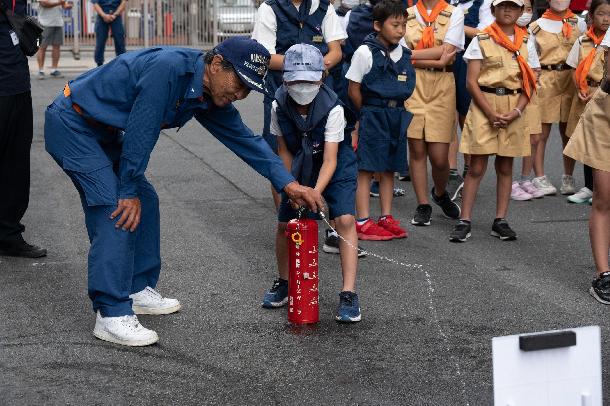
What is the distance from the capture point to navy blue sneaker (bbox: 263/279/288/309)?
636cm

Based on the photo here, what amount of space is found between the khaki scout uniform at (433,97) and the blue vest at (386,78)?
0.50m

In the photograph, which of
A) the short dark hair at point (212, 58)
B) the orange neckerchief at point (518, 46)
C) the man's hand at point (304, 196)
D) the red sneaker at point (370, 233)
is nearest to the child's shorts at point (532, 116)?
the orange neckerchief at point (518, 46)

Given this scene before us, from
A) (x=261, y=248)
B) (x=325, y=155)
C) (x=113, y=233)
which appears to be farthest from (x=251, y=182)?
(x=113, y=233)

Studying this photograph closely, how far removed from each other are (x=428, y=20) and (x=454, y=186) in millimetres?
1926

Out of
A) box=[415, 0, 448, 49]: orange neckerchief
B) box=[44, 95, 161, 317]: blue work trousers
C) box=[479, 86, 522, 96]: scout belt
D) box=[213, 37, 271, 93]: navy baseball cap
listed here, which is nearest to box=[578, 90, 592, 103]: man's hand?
box=[479, 86, 522, 96]: scout belt

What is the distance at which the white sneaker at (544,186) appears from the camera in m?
9.78

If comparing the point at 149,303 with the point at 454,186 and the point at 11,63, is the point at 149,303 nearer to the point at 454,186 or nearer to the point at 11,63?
the point at 11,63

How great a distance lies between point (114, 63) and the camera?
5535 mm

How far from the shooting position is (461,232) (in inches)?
318

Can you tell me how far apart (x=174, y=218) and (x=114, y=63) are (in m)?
3.28

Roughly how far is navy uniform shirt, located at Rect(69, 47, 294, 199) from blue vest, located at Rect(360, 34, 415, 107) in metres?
2.41

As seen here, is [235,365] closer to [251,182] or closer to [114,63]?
[114,63]

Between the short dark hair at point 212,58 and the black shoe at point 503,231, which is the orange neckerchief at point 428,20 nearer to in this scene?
the black shoe at point 503,231

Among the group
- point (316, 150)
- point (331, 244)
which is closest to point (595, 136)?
point (316, 150)
